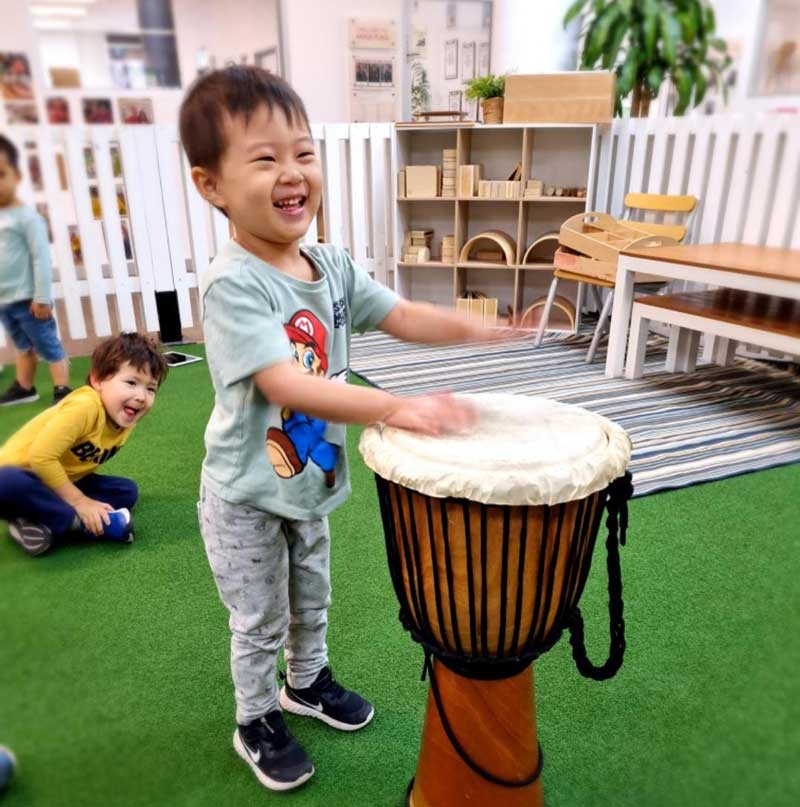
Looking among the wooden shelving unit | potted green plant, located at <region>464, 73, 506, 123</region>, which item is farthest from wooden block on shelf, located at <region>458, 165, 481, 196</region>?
potted green plant, located at <region>464, 73, 506, 123</region>

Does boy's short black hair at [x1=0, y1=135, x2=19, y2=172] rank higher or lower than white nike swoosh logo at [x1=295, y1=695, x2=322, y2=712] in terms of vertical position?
higher

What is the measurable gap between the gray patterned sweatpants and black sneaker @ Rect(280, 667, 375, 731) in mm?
63

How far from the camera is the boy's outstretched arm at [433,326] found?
0.87m

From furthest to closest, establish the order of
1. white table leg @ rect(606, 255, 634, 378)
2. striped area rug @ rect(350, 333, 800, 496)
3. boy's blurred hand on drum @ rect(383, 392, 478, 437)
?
white table leg @ rect(606, 255, 634, 378) < striped area rug @ rect(350, 333, 800, 496) < boy's blurred hand on drum @ rect(383, 392, 478, 437)

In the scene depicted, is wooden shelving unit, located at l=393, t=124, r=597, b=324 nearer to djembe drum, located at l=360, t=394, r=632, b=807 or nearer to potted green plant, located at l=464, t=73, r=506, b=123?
potted green plant, located at l=464, t=73, r=506, b=123

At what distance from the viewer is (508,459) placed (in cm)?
66

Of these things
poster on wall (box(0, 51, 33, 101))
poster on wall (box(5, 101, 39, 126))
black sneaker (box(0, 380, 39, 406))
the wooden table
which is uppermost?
poster on wall (box(0, 51, 33, 101))

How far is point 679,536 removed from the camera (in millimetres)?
1516

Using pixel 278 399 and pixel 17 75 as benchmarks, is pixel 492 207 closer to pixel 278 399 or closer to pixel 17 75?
pixel 278 399

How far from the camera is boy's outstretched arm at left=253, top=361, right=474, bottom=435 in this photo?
2.22ft

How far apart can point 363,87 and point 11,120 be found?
486cm

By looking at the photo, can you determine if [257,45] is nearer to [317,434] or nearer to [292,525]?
[317,434]

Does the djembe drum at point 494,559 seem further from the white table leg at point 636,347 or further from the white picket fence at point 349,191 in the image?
the white table leg at point 636,347

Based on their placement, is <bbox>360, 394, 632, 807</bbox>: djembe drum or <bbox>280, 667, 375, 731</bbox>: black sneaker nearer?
<bbox>360, 394, 632, 807</bbox>: djembe drum
